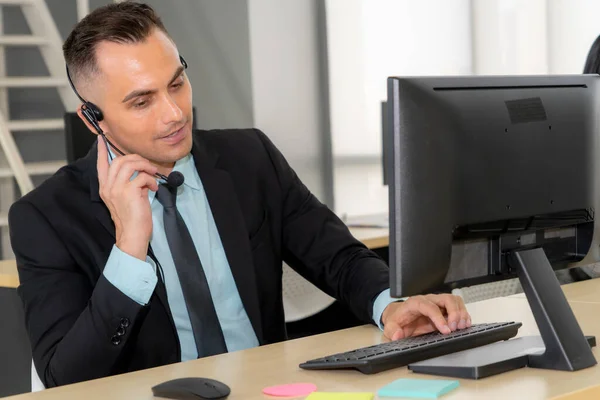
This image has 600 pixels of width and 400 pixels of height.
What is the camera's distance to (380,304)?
1.89 meters

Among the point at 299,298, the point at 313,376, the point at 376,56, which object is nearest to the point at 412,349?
the point at 313,376

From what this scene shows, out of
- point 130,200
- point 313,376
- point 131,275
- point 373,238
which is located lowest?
point 373,238

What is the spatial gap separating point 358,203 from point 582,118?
4.54 metres

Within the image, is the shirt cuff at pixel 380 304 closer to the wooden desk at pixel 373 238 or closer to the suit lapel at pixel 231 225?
the suit lapel at pixel 231 225

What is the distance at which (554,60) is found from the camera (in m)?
5.35

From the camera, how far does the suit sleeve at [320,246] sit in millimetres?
2051

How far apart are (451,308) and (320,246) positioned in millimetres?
504

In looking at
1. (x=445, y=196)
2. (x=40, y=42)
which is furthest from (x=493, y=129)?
(x=40, y=42)

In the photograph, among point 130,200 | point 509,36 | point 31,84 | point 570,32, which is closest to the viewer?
point 130,200

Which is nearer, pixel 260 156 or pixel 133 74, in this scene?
pixel 133 74

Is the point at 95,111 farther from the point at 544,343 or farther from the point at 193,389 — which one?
the point at 544,343

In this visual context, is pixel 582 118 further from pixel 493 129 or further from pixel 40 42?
pixel 40 42

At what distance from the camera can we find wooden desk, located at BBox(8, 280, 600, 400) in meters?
1.35

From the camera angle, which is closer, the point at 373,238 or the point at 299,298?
the point at 373,238
